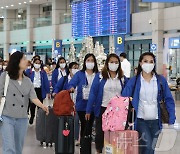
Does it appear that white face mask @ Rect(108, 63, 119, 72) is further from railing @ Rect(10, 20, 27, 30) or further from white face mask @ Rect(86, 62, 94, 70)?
railing @ Rect(10, 20, 27, 30)

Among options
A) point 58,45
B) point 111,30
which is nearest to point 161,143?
point 111,30

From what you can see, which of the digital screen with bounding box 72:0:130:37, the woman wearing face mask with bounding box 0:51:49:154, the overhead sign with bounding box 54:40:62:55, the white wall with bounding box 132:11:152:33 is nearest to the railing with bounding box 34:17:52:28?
the overhead sign with bounding box 54:40:62:55

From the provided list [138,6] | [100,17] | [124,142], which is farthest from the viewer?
[100,17]

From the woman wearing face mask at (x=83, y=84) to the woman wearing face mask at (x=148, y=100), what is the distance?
1.81 metres

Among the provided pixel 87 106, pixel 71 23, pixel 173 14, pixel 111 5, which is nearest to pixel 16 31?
pixel 71 23

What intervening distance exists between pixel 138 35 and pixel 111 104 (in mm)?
24162

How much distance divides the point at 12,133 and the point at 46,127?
118 inches

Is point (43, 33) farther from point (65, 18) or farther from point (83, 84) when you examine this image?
point (83, 84)

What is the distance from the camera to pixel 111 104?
6.50m

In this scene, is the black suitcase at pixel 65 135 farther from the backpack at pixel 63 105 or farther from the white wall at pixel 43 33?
the white wall at pixel 43 33

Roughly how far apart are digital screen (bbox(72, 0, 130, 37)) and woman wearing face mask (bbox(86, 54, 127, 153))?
22636 millimetres

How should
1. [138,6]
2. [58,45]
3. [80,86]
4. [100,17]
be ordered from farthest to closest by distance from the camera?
1. [58,45]
2. [100,17]
3. [138,6]
4. [80,86]

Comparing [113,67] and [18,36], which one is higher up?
[18,36]

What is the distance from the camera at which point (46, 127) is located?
9.40 m
